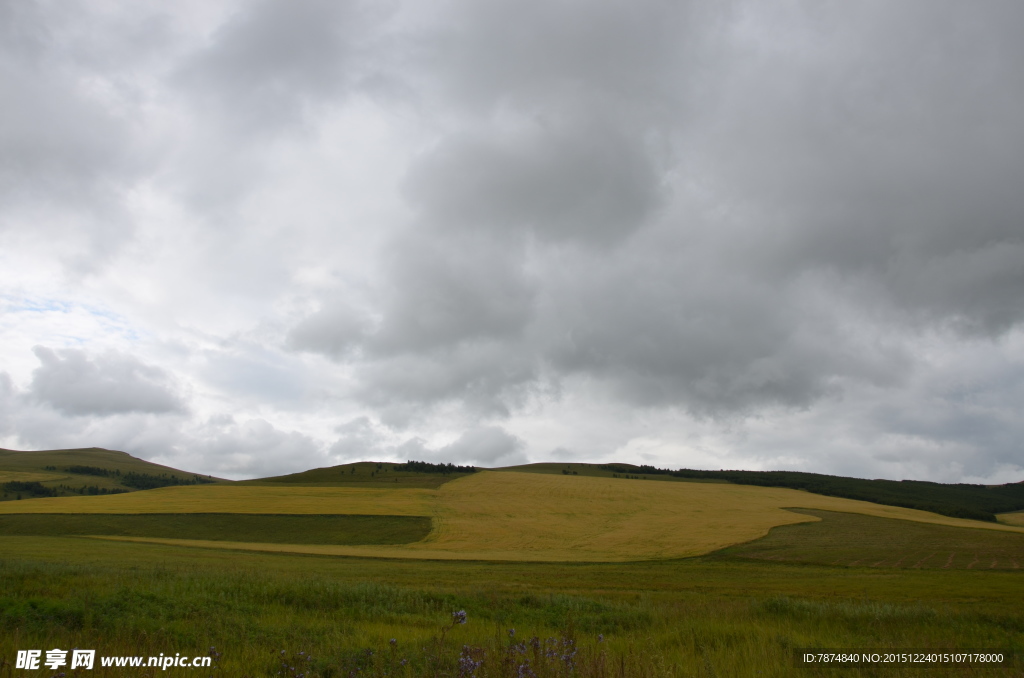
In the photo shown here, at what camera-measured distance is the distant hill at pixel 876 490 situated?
113375 mm

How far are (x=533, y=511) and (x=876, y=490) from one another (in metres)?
124

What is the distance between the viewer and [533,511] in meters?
69.8

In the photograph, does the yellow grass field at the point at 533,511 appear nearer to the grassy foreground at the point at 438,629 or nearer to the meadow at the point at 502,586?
the meadow at the point at 502,586

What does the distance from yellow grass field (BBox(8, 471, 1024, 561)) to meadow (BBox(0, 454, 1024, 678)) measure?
55 centimetres

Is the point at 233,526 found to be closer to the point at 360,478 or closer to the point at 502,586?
the point at 502,586

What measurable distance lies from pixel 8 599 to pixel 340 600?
6328mm

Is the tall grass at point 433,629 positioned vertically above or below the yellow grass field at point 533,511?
above

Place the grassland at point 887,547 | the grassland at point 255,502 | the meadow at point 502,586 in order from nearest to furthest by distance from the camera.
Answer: the meadow at point 502,586 < the grassland at point 887,547 < the grassland at point 255,502

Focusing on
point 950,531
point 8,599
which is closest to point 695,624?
point 8,599

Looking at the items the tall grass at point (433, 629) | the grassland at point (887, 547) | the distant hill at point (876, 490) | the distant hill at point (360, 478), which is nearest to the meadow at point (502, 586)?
the tall grass at point (433, 629)

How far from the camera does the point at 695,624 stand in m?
10.7

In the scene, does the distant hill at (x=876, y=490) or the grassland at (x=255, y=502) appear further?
the distant hill at (x=876, y=490)

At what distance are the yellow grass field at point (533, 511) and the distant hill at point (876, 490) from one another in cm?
3908

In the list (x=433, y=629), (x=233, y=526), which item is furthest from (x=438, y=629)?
(x=233, y=526)
